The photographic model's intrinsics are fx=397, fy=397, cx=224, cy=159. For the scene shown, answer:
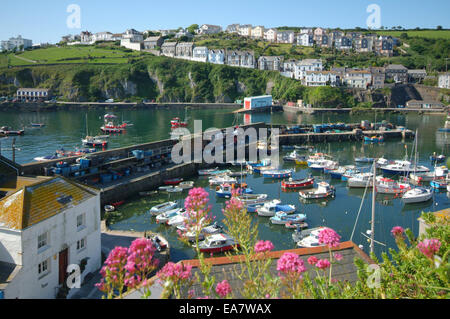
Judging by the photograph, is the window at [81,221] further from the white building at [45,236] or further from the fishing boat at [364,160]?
the fishing boat at [364,160]

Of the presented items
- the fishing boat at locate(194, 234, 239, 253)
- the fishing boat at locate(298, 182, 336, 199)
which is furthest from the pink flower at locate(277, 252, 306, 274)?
the fishing boat at locate(298, 182, 336, 199)

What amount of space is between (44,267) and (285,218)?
12.8 meters

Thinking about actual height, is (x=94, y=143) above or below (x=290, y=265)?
below

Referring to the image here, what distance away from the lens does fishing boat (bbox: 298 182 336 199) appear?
25.2 m

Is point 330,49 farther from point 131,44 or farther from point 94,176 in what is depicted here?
point 94,176

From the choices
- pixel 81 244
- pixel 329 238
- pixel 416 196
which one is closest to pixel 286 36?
pixel 416 196

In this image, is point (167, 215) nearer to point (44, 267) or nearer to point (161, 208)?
point (161, 208)

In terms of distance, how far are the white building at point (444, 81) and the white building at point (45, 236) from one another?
87754 millimetres

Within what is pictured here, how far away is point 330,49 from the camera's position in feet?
369

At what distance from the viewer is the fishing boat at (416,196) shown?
2462 centimetres

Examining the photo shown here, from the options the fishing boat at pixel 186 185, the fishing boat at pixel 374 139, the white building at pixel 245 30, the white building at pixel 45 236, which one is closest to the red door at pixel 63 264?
the white building at pixel 45 236

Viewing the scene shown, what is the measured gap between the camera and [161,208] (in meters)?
22.2
